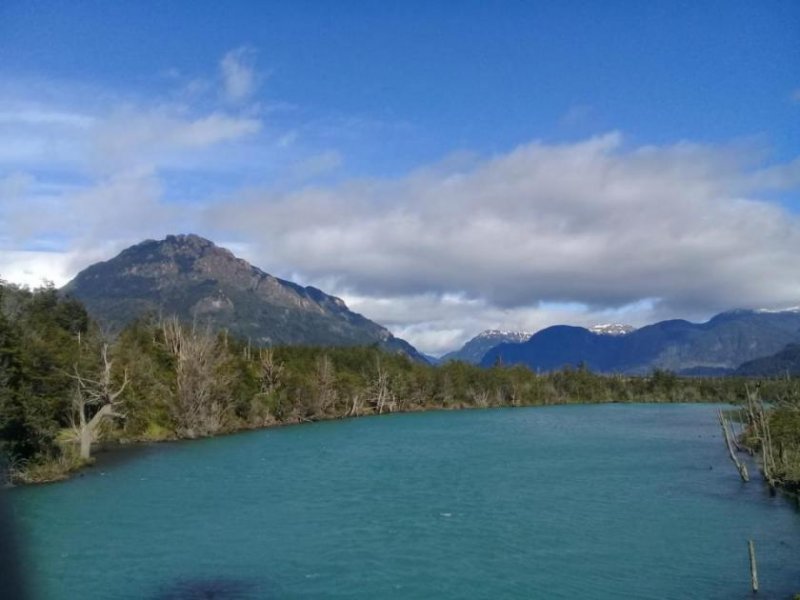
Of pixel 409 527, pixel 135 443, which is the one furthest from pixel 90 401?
pixel 409 527

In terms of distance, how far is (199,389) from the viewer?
72.4 meters

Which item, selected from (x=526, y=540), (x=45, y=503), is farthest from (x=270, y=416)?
(x=526, y=540)

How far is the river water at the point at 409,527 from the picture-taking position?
23391 mm

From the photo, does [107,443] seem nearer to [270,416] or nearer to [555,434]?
[270,416]

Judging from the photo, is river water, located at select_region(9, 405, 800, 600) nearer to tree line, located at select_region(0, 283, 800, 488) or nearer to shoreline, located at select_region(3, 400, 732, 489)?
shoreline, located at select_region(3, 400, 732, 489)

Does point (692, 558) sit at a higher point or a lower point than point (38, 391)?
lower

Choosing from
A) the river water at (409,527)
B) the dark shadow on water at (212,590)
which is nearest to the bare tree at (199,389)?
the river water at (409,527)

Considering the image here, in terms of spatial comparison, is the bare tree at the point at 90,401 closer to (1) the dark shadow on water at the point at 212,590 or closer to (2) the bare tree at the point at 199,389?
(2) the bare tree at the point at 199,389

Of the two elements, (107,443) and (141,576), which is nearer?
(141,576)

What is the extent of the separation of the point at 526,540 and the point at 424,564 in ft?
17.6

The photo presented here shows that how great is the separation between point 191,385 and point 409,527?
47.0 metres

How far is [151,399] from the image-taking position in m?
69.6

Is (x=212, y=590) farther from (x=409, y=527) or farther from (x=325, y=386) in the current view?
(x=325, y=386)

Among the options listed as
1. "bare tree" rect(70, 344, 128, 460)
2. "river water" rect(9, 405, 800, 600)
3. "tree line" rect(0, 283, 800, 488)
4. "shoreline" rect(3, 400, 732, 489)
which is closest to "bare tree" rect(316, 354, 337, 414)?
"tree line" rect(0, 283, 800, 488)
